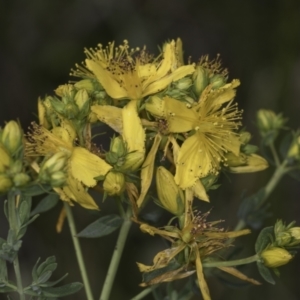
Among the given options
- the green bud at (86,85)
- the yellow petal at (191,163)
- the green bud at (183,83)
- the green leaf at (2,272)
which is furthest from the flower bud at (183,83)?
the green leaf at (2,272)

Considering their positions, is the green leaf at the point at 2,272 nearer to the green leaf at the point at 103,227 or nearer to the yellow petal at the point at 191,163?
the green leaf at the point at 103,227

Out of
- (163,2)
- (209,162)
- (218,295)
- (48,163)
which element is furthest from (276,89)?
(48,163)

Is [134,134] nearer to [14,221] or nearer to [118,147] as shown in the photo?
[118,147]

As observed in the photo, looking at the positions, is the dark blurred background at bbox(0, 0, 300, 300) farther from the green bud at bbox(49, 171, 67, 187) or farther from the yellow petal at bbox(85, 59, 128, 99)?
the green bud at bbox(49, 171, 67, 187)

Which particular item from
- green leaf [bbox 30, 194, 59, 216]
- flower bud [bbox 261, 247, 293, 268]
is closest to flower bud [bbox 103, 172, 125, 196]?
green leaf [bbox 30, 194, 59, 216]

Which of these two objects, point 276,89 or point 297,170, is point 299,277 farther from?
point 297,170

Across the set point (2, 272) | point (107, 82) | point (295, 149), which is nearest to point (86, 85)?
point (107, 82)
